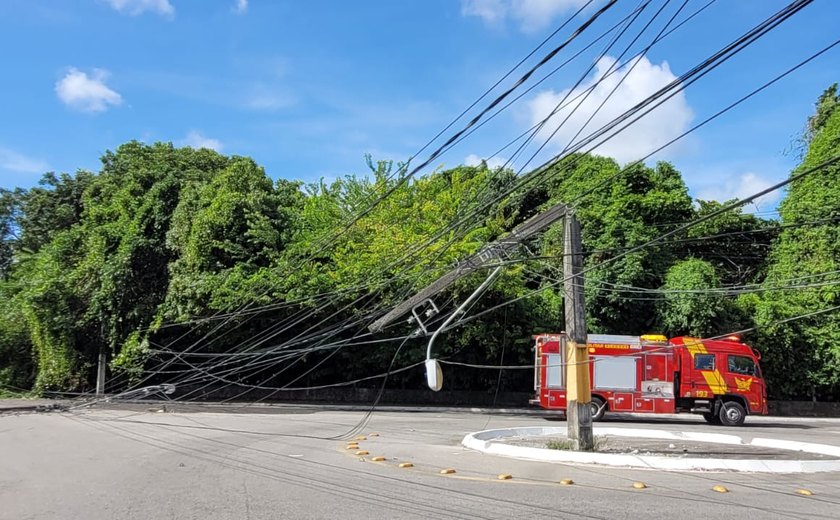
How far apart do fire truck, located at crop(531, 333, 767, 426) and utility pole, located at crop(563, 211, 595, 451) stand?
7785mm

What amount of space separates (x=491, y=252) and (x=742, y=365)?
12494 millimetres

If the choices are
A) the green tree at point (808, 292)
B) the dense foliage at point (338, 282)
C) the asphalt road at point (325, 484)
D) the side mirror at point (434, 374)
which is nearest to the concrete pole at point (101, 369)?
the dense foliage at point (338, 282)

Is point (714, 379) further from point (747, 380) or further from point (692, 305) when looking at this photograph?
point (692, 305)

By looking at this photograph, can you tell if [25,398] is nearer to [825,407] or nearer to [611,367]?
[611,367]

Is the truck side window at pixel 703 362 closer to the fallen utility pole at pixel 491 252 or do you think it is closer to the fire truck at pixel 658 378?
the fire truck at pixel 658 378

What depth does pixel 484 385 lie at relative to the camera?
28109mm

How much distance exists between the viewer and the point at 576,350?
40.3 feet

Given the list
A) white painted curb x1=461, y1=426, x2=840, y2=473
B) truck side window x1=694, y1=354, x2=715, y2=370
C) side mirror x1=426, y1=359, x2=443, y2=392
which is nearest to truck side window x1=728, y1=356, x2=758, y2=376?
truck side window x1=694, y1=354, x2=715, y2=370

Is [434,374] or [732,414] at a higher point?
[434,374]

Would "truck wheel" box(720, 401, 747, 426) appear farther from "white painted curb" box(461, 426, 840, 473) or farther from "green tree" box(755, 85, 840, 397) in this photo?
"white painted curb" box(461, 426, 840, 473)

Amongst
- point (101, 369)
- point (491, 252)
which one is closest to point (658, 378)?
point (491, 252)

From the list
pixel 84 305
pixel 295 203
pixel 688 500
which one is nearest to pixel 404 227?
pixel 295 203

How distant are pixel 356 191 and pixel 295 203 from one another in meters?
3.53

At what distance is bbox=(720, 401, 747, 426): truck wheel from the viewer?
20625 millimetres
